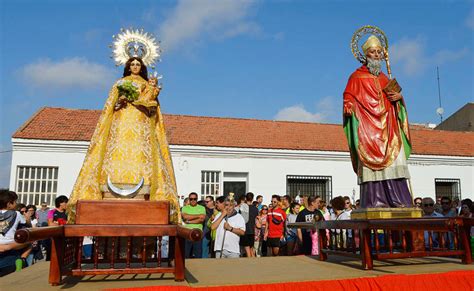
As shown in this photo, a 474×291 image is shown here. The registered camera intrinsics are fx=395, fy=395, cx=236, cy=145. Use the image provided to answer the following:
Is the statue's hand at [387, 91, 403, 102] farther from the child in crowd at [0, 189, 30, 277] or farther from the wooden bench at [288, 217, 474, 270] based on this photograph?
the child in crowd at [0, 189, 30, 277]

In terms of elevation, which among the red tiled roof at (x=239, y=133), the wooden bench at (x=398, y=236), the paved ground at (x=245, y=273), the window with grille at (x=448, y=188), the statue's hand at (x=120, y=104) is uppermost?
the red tiled roof at (x=239, y=133)

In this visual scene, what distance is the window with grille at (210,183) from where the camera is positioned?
1598 centimetres

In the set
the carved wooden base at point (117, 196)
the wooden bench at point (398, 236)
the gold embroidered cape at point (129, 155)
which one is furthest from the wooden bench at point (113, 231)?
the wooden bench at point (398, 236)

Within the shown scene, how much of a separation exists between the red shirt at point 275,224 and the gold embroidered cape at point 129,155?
424cm

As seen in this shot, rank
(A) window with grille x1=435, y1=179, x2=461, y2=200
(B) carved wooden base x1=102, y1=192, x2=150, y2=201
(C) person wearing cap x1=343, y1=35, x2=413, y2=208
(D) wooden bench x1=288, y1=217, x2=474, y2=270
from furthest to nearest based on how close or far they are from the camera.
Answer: (A) window with grille x1=435, y1=179, x2=461, y2=200
(C) person wearing cap x1=343, y1=35, x2=413, y2=208
(B) carved wooden base x1=102, y1=192, x2=150, y2=201
(D) wooden bench x1=288, y1=217, x2=474, y2=270

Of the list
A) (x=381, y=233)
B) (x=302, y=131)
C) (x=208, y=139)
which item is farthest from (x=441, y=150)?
(x=381, y=233)

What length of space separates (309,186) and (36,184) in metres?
11.0

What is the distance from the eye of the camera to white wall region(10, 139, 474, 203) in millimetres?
14781

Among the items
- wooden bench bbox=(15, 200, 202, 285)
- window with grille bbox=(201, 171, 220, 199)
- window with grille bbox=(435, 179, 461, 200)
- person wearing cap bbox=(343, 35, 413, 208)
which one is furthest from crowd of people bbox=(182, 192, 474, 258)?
window with grille bbox=(435, 179, 461, 200)

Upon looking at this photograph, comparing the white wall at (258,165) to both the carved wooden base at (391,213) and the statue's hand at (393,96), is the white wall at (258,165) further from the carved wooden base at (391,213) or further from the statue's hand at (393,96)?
the carved wooden base at (391,213)

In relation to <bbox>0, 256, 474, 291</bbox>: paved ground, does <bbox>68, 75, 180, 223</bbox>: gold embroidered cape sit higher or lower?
higher

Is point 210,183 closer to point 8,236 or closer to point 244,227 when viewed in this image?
point 244,227

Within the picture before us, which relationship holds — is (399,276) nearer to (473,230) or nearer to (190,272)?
(190,272)

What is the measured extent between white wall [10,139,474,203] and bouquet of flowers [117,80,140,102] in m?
11.5
